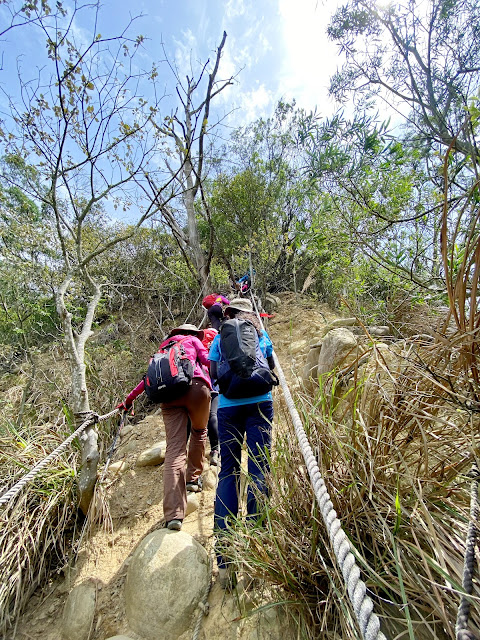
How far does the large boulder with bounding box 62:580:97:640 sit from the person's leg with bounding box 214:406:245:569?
126cm

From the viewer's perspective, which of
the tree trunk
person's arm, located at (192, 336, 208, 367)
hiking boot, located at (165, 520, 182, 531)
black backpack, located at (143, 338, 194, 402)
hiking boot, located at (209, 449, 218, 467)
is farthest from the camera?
hiking boot, located at (209, 449, 218, 467)

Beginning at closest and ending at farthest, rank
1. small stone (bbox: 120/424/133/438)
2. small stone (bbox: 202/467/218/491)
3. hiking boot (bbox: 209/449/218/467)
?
small stone (bbox: 202/467/218/491) → hiking boot (bbox: 209/449/218/467) → small stone (bbox: 120/424/133/438)

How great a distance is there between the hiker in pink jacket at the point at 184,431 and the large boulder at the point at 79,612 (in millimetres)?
815

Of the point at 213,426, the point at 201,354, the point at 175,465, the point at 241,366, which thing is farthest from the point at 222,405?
the point at 213,426

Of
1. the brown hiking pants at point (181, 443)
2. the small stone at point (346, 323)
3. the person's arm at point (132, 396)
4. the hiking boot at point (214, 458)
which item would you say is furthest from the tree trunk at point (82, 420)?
the small stone at point (346, 323)

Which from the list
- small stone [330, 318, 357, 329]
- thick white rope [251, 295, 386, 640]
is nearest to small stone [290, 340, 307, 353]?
small stone [330, 318, 357, 329]

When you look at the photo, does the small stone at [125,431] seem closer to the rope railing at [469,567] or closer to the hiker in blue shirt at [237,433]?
the hiker in blue shirt at [237,433]

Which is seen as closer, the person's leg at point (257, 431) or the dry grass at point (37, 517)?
the person's leg at point (257, 431)

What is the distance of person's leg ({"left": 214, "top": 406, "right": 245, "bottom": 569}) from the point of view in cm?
213

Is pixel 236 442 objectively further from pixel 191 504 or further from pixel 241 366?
pixel 191 504

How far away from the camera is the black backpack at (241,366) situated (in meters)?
2.32

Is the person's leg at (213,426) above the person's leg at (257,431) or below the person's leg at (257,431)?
below

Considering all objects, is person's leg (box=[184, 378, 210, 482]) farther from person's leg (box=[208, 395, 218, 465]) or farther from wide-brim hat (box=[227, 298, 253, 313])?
wide-brim hat (box=[227, 298, 253, 313])

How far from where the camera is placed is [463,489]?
4.10 feet
